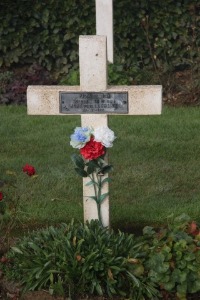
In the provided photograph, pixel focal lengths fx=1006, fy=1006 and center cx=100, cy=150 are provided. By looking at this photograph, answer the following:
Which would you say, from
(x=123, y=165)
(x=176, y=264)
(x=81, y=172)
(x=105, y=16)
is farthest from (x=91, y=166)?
(x=105, y=16)

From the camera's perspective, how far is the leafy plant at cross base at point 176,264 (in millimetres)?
5668

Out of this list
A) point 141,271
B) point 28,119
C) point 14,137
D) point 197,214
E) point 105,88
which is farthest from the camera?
point 28,119

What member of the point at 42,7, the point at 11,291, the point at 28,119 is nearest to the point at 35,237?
the point at 11,291

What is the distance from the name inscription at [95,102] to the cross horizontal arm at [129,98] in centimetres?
3

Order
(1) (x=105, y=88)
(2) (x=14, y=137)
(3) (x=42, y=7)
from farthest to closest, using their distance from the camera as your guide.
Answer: (3) (x=42, y=7) < (2) (x=14, y=137) < (1) (x=105, y=88)

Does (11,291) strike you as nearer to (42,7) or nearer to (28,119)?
(28,119)

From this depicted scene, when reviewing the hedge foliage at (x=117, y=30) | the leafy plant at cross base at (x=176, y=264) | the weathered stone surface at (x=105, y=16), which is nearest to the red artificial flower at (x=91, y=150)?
the leafy plant at cross base at (x=176, y=264)

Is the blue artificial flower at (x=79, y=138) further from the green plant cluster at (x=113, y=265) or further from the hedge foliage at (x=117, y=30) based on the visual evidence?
the hedge foliage at (x=117, y=30)

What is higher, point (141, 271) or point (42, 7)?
point (42, 7)

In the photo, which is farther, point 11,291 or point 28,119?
point 28,119

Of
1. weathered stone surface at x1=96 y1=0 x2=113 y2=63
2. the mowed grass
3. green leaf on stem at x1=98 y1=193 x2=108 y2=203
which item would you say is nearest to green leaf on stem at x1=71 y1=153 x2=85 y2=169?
green leaf on stem at x1=98 y1=193 x2=108 y2=203

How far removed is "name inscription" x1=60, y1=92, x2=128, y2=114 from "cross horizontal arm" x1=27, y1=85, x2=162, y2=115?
1.1 inches

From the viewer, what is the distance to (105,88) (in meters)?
6.21

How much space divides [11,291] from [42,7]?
6.98 m
